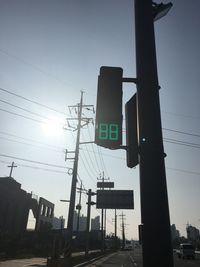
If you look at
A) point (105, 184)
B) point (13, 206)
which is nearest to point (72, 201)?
point (105, 184)

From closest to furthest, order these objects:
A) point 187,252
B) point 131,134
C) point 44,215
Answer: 1. point 131,134
2. point 187,252
3. point 44,215

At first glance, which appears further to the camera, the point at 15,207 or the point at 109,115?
the point at 15,207

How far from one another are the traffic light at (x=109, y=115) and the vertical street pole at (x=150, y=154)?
0.29 metres

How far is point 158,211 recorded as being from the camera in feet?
9.89

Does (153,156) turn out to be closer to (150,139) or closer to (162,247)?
(150,139)

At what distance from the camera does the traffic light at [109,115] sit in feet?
12.3

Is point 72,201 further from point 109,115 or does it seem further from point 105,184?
point 105,184

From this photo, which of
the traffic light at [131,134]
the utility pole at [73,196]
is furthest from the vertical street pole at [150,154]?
the utility pole at [73,196]

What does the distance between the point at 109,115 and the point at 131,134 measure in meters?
0.45

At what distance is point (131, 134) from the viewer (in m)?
3.97

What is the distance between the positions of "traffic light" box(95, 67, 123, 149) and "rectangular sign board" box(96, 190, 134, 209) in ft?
121

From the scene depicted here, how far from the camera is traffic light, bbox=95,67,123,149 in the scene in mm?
3738

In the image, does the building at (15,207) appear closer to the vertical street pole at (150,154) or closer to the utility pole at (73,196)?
the utility pole at (73,196)

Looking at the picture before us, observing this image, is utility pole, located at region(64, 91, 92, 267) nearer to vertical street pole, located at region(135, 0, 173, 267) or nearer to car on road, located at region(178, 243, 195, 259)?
vertical street pole, located at region(135, 0, 173, 267)
